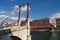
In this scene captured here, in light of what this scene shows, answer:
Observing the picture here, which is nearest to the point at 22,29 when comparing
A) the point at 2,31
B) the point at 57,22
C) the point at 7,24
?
the point at 7,24

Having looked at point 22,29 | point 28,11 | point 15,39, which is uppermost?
Answer: point 28,11

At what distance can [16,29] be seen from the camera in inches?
795

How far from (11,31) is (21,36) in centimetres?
197

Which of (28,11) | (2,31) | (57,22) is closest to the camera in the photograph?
(2,31)

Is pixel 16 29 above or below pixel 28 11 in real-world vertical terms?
below

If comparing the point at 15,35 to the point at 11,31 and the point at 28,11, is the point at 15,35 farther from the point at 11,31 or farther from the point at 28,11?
the point at 28,11

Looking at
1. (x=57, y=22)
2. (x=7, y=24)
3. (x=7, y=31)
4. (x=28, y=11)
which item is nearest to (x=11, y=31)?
(x=7, y=31)

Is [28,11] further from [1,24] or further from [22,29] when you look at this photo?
[1,24]

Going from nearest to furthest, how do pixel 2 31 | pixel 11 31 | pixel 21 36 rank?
pixel 2 31, pixel 11 31, pixel 21 36

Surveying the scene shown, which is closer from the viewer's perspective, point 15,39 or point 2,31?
point 2,31

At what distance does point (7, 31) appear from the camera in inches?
727

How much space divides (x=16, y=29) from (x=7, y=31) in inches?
76.0

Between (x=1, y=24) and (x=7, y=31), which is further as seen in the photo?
(x=1, y=24)

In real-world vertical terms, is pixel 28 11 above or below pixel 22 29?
above
